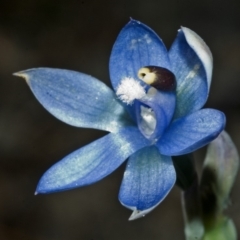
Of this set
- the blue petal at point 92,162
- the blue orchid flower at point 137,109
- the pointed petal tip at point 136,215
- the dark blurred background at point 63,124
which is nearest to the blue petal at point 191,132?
the blue orchid flower at point 137,109

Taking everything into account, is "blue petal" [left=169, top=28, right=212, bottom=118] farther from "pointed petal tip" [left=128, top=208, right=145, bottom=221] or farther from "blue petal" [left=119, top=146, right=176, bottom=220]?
"pointed petal tip" [left=128, top=208, right=145, bottom=221]

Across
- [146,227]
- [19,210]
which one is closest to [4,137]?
[19,210]

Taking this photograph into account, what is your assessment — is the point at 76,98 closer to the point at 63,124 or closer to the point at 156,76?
the point at 156,76

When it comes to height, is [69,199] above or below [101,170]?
below

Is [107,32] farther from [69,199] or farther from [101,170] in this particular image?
[101,170]

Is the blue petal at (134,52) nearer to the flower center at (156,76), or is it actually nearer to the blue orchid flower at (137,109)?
the blue orchid flower at (137,109)

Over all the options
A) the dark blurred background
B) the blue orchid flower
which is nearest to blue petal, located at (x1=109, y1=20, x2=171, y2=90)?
the blue orchid flower
